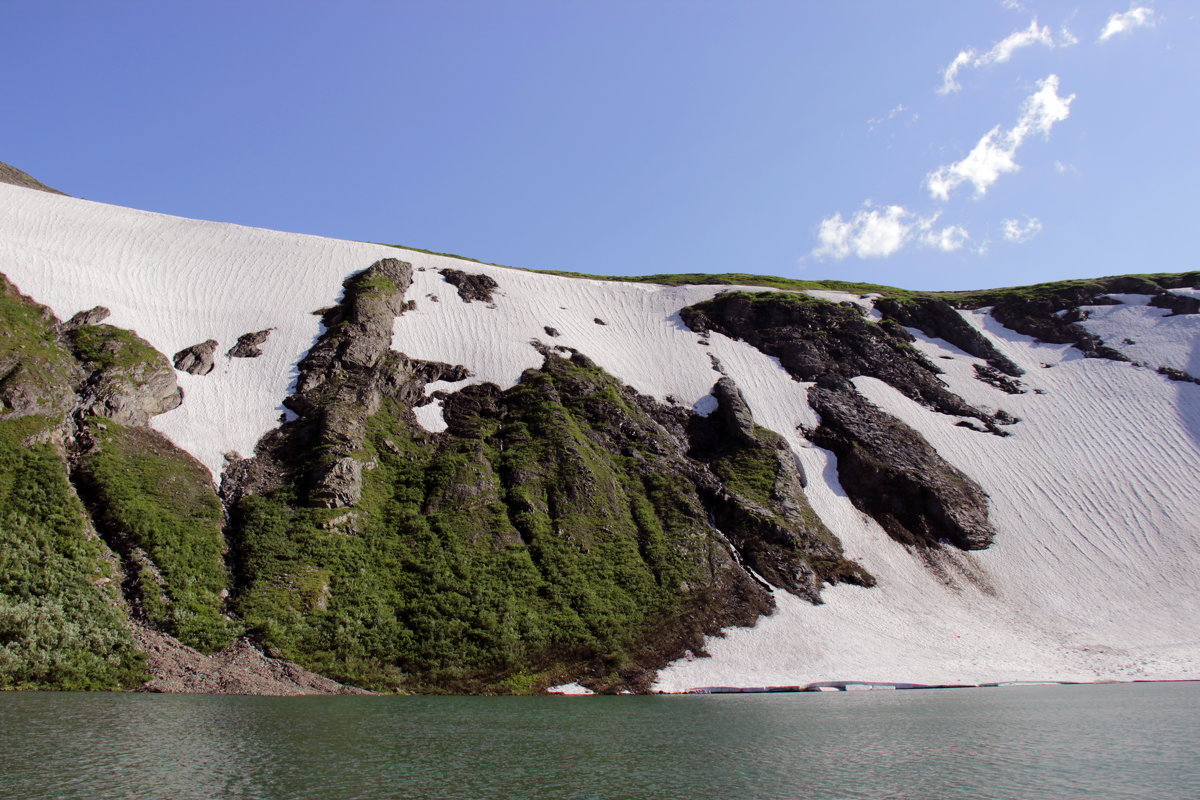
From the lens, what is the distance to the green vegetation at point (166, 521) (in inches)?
935

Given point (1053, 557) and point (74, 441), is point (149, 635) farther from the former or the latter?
point (1053, 557)

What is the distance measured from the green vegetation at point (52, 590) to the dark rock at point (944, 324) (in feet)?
218

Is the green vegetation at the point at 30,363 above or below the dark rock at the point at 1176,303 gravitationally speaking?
below

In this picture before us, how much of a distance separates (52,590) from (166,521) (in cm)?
542

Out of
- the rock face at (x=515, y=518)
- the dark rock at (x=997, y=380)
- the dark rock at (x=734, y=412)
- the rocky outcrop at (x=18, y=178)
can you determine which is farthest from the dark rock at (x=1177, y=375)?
the rocky outcrop at (x=18, y=178)

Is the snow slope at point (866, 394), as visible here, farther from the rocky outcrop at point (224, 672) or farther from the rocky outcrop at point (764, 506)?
the rocky outcrop at point (224, 672)

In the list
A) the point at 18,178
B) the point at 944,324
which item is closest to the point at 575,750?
the point at 944,324

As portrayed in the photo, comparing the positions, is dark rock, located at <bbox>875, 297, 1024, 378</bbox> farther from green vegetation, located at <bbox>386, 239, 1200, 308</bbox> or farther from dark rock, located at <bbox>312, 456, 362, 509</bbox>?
dark rock, located at <bbox>312, 456, 362, 509</bbox>

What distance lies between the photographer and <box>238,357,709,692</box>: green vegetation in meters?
25.7

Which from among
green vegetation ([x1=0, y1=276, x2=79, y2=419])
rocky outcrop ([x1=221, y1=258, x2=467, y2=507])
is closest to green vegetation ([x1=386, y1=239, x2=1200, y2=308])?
rocky outcrop ([x1=221, y1=258, x2=467, y2=507])

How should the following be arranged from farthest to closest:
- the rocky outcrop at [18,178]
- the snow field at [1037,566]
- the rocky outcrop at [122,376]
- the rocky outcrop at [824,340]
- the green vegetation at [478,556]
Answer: the rocky outcrop at [18,178] < the rocky outcrop at [824,340] < the rocky outcrop at [122,376] < the snow field at [1037,566] < the green vegetation at [478,556]

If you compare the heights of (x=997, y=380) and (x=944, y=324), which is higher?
(x=944, y=324)

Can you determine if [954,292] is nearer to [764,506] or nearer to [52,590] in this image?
[764,506]

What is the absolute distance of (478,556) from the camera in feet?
101
